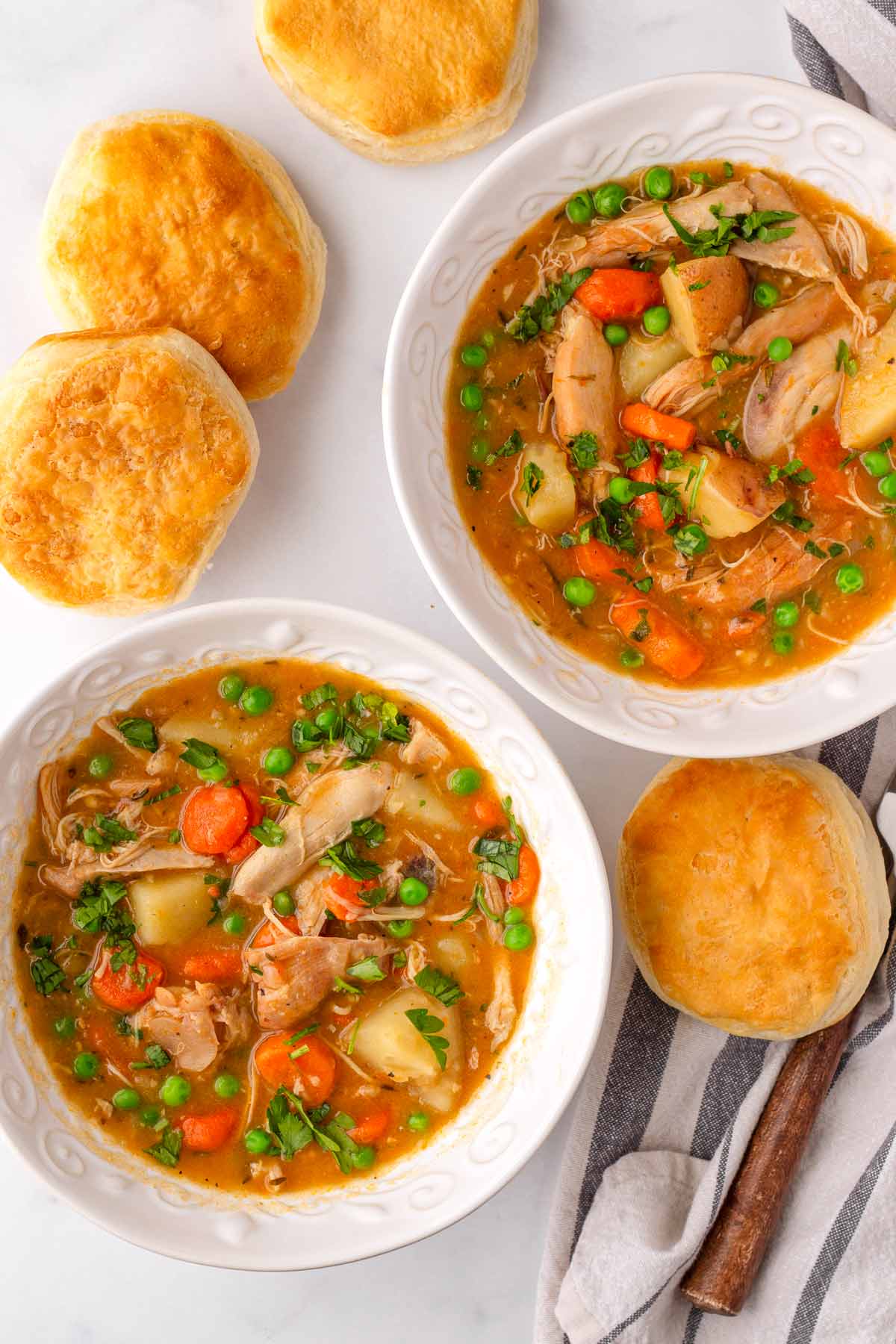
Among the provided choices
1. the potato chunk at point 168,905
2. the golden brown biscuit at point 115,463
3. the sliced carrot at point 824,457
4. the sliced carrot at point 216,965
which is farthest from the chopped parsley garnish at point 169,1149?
the sliced carrot at point 824,457

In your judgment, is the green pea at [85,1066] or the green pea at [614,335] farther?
the green pea at [85,1066]

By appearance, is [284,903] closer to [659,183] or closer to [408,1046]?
[408,1046]

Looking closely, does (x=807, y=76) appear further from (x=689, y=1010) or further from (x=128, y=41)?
(x=689, y=1010)

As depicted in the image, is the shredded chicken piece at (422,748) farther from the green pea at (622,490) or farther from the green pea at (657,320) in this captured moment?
the green pea at (657,320)

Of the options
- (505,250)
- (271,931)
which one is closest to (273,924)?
(271,931)

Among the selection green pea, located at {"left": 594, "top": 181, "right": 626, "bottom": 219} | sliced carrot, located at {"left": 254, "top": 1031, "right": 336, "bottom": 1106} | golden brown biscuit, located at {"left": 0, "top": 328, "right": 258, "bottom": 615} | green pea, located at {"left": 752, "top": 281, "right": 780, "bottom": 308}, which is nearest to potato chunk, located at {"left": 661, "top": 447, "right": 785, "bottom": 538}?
green pea, located at {"left": 752, "top": 281, "right": 780, "bottom": 308}

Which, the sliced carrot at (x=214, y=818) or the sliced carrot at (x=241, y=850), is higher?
the sliced carrot at (x=214, y=818)

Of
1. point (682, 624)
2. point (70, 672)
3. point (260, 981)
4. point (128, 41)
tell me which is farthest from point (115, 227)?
point (260, 981)
